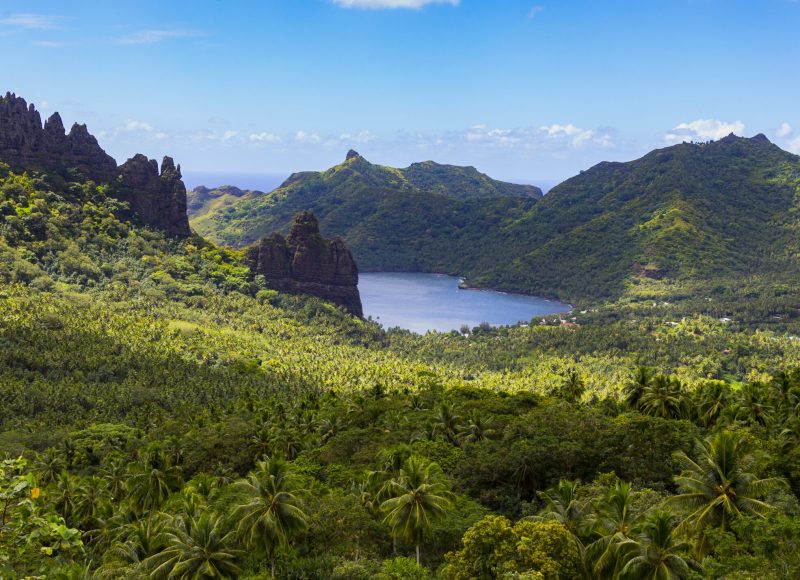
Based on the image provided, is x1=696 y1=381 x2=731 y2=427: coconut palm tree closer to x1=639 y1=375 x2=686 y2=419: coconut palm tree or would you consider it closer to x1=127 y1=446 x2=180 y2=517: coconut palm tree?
x1=639 y1=375 x2=686 y2=419: coconut palm tree

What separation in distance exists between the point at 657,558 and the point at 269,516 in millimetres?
26400

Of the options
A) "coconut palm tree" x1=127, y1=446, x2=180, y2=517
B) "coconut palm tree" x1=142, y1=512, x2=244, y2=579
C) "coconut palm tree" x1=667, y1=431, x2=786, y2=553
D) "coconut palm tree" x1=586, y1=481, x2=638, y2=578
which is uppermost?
"coconut palm tree" x1=667, y1=431, x2=786, y2=553

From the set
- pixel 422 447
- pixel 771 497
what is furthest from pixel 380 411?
pixel 771 497

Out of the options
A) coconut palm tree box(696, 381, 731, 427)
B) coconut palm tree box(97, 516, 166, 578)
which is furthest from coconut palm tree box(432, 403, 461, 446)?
coconut palm tree box(97, 516, 166, 578)

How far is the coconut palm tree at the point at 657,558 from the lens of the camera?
36312mm

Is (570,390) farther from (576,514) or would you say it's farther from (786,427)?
(576,514)

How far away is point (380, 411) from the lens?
360 ft

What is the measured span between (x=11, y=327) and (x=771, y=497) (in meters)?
157

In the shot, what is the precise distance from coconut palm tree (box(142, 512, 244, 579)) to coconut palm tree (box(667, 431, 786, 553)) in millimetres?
30457

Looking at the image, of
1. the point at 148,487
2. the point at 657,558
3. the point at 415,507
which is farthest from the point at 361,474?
the point at 657,558

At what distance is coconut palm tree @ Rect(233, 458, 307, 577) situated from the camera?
47188 mm

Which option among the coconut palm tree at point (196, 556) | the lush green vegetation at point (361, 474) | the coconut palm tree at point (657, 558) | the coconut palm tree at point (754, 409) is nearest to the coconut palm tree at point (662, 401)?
the lush green vegetation at point (361, 474)

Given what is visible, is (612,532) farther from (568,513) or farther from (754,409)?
(754,409)

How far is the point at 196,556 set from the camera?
144 feet
